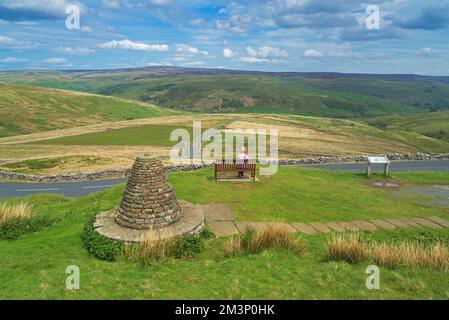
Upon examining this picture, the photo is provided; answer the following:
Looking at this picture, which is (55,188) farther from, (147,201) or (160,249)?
(160,249)

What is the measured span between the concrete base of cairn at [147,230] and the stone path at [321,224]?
2.90 feet

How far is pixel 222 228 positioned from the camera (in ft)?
46.4

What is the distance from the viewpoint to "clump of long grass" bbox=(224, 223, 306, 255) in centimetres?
1131

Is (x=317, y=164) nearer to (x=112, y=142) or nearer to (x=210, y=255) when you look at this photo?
(x=210, y=255)

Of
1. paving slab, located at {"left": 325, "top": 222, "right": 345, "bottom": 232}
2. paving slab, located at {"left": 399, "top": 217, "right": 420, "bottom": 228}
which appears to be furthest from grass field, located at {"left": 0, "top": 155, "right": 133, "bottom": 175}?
paving slab, located at {"left": 399, "top": 217, "right": 420, "bottom": 228}

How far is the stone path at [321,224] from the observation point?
14086 millimetres

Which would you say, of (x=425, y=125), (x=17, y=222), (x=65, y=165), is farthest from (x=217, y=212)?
(x=425, y=125)

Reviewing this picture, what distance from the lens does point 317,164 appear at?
40719 millimetres

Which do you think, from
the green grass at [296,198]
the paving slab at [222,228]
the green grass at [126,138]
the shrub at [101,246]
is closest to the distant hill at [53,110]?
the green grass at [126,138]

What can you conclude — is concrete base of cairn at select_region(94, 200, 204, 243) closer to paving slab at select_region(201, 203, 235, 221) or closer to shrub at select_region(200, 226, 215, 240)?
shrub at select_region(200, 226, 215, 240)

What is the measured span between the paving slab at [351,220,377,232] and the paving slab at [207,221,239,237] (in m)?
5.38

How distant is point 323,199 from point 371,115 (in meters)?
184
